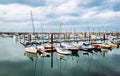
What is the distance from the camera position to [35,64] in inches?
1938

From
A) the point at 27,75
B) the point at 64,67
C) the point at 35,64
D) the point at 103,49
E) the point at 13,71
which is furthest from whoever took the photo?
the point at 103,49

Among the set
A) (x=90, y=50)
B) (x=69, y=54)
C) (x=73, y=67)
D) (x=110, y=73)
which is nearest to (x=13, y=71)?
(x=73, y=67)

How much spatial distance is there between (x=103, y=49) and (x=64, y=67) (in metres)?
33.7

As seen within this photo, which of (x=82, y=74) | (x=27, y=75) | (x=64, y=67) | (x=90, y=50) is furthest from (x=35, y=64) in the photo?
(x=90, y=50)

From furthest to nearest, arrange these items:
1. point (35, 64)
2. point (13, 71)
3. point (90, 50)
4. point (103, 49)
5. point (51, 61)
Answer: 1. point (103, 49)
2. point (90, 50)
3. point (51, 61)
4. point (35, 64)
5. point (13, 71)

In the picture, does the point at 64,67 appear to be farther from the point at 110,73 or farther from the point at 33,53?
the point at 33,53

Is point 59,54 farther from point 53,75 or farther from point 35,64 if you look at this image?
point 53,75

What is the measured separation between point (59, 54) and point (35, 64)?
1411cm

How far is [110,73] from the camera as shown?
1548 inches

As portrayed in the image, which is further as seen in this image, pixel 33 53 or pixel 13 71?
pixel 33 53

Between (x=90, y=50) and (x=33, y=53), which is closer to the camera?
(x=33, y=53)

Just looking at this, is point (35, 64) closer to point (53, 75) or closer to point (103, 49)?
point (53, 75)

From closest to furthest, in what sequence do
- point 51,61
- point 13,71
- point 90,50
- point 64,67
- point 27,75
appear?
point 27,75 → point 13,71 → point 64,67 → point 51,61 → point 90,50

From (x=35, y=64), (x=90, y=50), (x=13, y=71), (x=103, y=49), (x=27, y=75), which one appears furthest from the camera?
(x=103, y=49)
